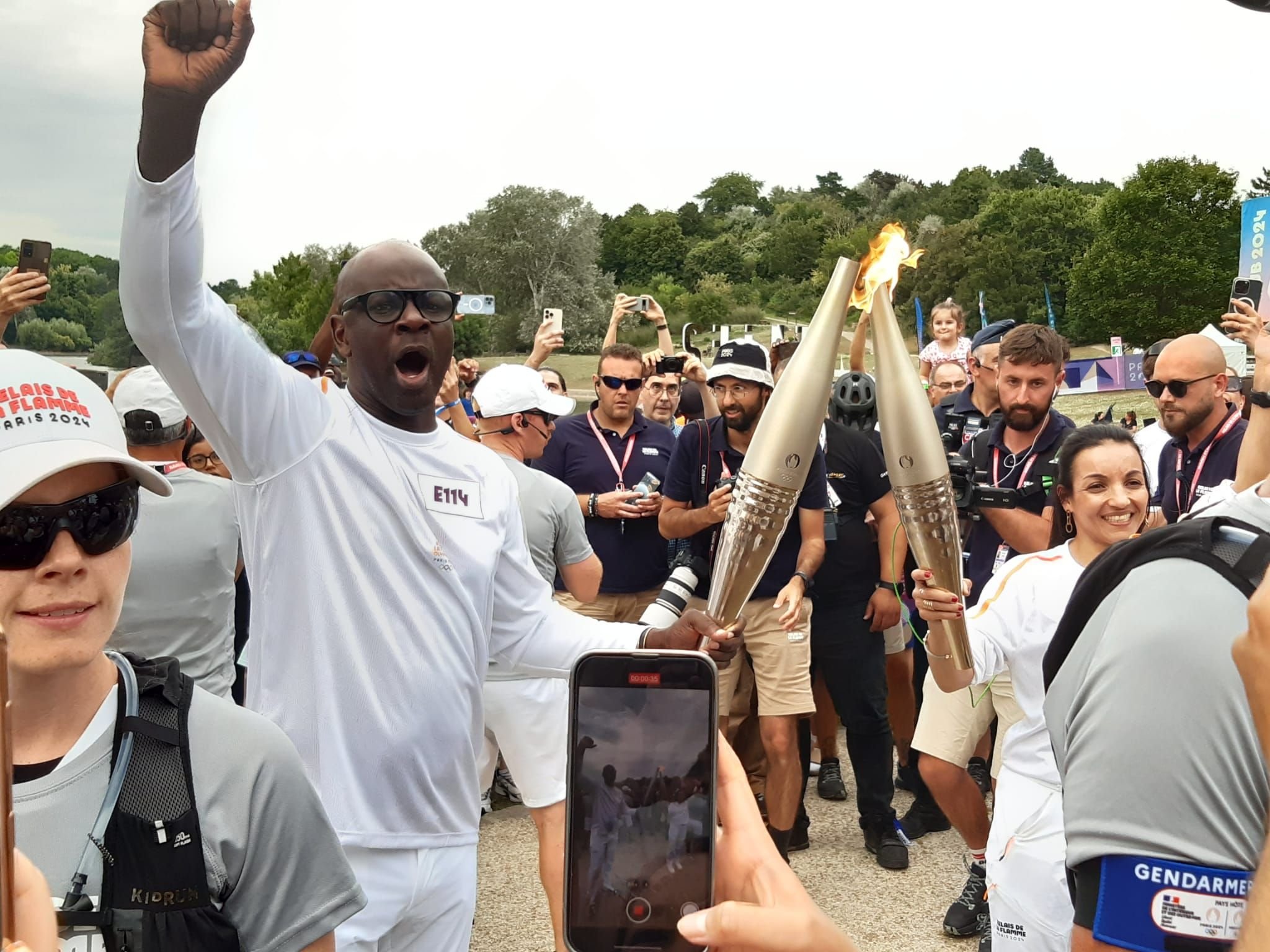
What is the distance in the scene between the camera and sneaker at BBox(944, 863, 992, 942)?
5.33m

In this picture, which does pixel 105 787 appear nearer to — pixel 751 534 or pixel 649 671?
pixel 649 671

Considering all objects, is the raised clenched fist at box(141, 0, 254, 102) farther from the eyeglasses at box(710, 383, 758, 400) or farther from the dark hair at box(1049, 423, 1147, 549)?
the eyeglasses at box(710, 383, 758, 400)

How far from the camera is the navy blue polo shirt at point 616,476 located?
22.2 ft

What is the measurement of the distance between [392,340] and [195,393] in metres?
0.62

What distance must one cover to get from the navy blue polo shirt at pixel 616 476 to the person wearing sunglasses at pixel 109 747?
4704 millimetres

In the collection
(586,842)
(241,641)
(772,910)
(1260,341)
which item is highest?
(1260,341)

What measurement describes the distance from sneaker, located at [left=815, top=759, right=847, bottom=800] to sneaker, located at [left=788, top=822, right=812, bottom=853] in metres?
0.79

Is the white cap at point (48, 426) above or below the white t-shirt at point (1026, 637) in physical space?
above

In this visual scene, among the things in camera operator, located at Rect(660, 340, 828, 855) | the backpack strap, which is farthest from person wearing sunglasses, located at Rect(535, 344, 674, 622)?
the backpack strap

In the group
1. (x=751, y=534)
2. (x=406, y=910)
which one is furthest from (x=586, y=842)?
(x=406, y=910)

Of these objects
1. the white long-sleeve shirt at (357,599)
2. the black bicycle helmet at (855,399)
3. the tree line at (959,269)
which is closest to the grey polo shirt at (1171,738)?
the white long-sleeve shirt at (357,599)

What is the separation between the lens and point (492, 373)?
6164 millimetres

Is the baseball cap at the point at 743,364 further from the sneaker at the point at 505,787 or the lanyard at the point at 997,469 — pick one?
the sneaker at the point at 505,787

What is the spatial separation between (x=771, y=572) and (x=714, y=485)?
22.5 inches
